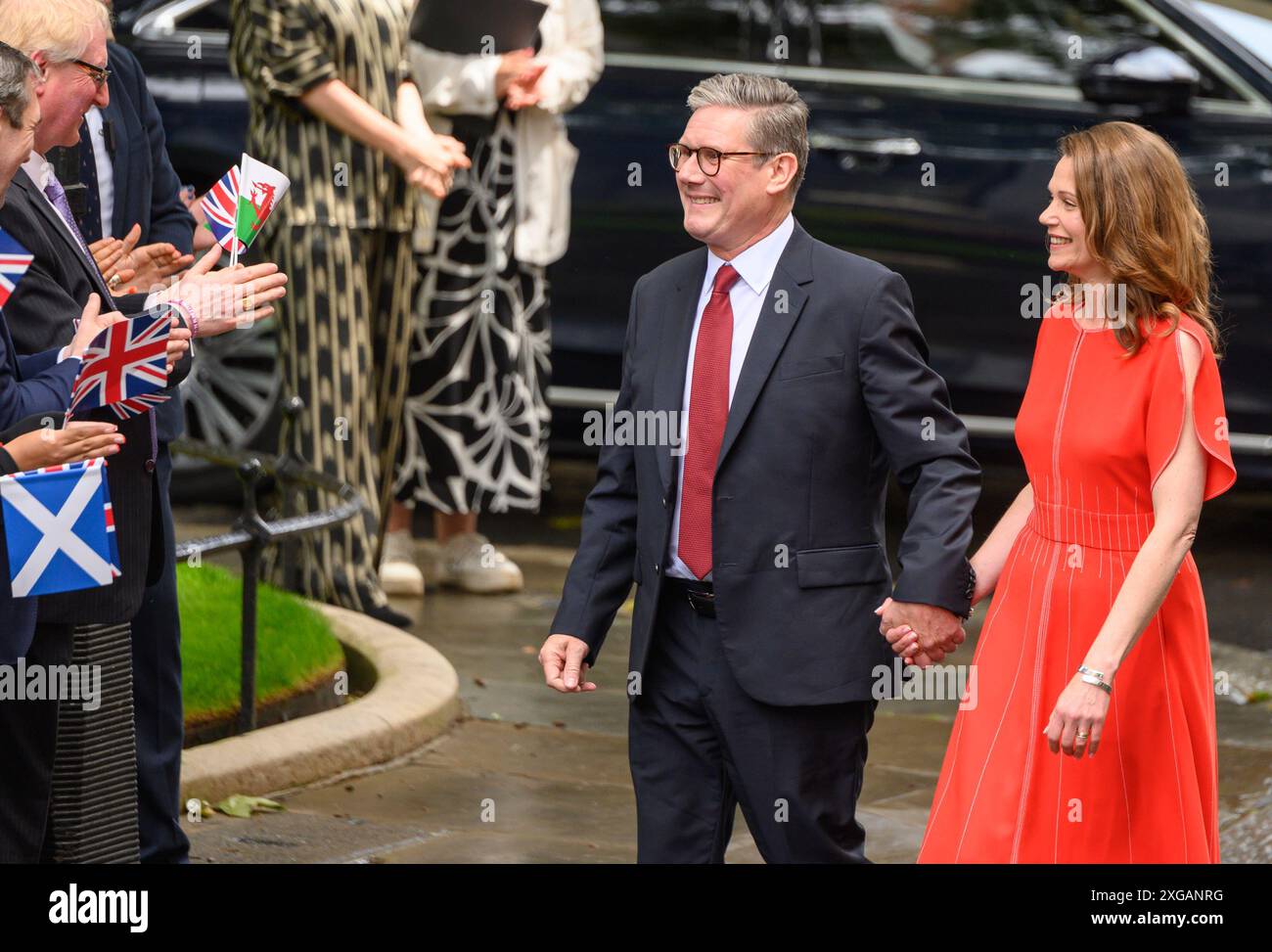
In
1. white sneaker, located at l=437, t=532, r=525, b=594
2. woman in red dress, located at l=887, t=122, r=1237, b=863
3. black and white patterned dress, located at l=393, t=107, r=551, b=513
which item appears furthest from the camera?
white sneaker, located at l=437, t=532, r=525, b=594

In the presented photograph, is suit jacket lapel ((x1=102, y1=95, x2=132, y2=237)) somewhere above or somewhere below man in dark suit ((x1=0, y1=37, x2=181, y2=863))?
above

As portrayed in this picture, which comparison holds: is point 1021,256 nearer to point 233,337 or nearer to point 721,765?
point 233,337

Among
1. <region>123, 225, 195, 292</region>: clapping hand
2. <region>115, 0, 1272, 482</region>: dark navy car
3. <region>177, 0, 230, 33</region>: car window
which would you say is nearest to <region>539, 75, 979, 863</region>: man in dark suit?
<region>123, 225, 195, 292</region>: clapping hand

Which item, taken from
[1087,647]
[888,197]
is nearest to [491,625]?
[888,197]

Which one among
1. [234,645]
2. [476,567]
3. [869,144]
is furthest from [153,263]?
[869,144]

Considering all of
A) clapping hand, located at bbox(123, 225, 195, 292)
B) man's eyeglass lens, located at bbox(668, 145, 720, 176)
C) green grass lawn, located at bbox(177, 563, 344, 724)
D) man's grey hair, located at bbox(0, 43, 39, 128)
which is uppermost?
man's grey hair, located at bbox(0, 43, 39, 128)

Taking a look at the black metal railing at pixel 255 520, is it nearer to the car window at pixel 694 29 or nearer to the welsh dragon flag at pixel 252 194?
the welsh dragon flag at pixel 252 194

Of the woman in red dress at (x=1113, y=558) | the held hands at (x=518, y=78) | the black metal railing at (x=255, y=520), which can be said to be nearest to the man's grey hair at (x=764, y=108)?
the woman in red dress at (x=1113, y=558)

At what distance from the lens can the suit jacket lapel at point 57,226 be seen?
4.00m

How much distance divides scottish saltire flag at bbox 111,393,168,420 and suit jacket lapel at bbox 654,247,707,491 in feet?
2.92

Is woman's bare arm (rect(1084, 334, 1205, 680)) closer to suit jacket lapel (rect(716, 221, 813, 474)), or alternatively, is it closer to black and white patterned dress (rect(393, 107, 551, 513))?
suit jacket lapel (rect(716, 221, 813, 474))

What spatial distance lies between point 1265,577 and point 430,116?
3.46m

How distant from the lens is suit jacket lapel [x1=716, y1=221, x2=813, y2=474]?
13.1ft

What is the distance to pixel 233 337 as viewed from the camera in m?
8.75
